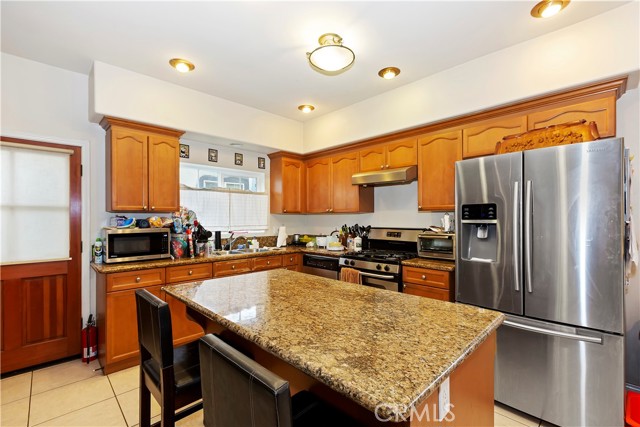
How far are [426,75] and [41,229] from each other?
4019 mm

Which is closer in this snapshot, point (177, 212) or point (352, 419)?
point (352, 419)

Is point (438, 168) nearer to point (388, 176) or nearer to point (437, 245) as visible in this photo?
point (388, 176)

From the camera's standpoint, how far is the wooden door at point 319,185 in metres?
4.21

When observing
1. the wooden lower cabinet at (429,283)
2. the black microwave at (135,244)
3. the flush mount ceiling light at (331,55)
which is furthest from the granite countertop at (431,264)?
the black microwave at (135,244)

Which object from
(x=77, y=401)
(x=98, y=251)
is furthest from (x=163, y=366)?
(x=98, y=251)

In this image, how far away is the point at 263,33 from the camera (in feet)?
7.56

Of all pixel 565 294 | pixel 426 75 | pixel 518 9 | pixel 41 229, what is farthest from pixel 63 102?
pixel 565 294

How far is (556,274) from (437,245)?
1.11 metres

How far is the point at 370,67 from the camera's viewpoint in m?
2.85

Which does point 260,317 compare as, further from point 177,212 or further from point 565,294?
point 177,212

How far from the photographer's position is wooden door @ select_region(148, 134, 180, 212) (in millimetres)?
3102

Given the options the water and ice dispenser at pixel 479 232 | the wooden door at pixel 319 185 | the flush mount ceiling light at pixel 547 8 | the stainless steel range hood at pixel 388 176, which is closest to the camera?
the flush mount ceiling light at pixel 547 8

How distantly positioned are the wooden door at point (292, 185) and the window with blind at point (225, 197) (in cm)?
36

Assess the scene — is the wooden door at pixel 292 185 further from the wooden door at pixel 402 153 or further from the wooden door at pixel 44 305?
the wooden door at pixel 44 305
